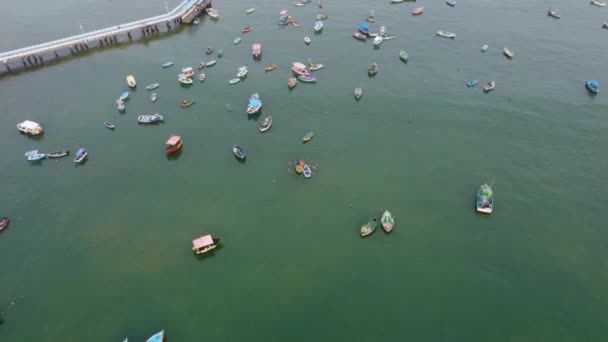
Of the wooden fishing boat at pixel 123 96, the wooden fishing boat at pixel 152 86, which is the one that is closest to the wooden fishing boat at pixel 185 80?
the wooden fishing boat at pixel 152 86

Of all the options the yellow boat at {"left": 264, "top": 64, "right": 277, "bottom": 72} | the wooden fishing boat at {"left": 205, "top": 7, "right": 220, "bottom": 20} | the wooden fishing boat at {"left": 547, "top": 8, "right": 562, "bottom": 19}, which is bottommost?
the yellow boat at {"left": 264, "top": 64, "right": 277, "bottom": 72}

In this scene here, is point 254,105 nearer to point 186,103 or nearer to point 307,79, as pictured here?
point 186,103

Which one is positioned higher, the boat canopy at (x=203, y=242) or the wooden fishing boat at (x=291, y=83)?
the wooden fishing boat at (x=291, y=83)

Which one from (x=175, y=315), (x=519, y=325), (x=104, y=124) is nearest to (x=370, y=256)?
(x=519, y=325)

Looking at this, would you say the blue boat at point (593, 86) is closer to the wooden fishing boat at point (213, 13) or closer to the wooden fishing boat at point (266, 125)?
the wooden fishing boat at point (266, 125)

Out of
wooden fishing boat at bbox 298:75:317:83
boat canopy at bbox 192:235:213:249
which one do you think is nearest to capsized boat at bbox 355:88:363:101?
wooden fishing boat at bbox 298:75:317:83

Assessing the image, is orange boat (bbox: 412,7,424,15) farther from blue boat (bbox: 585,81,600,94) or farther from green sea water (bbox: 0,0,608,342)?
blue boat (bbox: 585,81,600,94)

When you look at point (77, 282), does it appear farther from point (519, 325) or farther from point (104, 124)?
point (519, 325)
